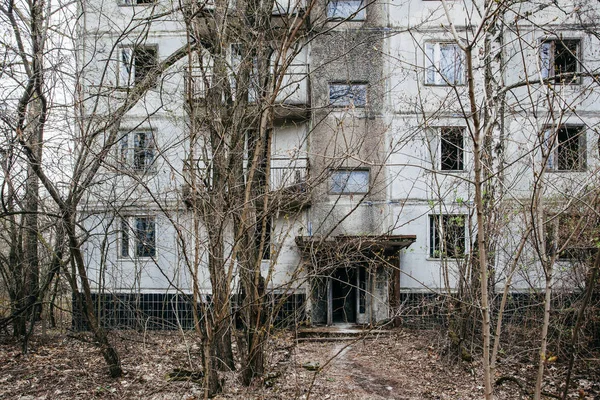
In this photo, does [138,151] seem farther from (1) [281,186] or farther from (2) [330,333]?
(2) [330,333]

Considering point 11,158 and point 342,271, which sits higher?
point 11,158

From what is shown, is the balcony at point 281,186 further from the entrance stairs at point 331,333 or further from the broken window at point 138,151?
the entrance stairs at point 331,333

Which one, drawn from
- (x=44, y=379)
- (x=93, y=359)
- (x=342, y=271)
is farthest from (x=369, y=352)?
(x=44, y=379)

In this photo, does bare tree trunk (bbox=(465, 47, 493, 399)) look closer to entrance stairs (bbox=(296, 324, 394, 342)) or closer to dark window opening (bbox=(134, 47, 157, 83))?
dark window opening (bbox=(134, 47, 157, 83))

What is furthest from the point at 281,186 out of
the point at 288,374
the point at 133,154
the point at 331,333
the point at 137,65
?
the point at 331,333

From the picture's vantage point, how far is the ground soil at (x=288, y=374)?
296 inches

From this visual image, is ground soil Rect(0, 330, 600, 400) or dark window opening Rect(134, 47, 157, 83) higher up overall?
dark window opening Rect(134, 47, 157, 83)

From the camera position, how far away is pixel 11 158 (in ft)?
23.6

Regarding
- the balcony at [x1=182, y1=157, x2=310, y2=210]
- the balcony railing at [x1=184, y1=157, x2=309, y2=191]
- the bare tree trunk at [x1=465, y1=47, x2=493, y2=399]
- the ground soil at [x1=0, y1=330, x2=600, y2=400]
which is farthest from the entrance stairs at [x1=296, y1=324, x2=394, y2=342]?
the bare tree trunk at [x1=465, y1=47, x2=493, y2=399]

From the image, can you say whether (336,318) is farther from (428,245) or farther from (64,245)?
Answer: (64,245)

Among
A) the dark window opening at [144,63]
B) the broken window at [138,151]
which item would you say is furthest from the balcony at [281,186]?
the dark window opening at [144,63]

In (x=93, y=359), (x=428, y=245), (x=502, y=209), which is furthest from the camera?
(x=428, y=245)

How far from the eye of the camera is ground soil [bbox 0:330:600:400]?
751 centimetres

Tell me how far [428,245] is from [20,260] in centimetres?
1072
